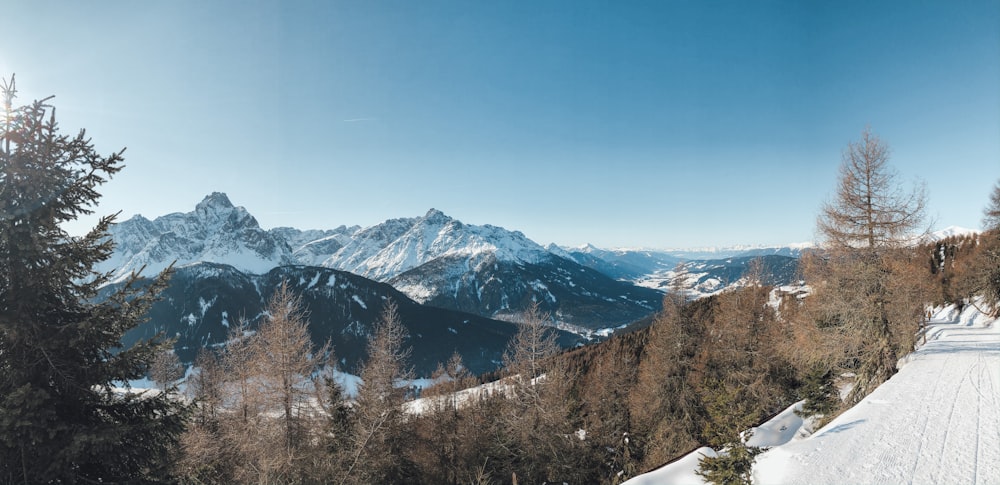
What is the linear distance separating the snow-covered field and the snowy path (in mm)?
15

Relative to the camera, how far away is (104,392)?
8367 millimetres

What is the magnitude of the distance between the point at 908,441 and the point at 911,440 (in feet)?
0.30

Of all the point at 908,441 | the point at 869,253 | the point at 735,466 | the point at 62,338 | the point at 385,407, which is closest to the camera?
the point at 62,338

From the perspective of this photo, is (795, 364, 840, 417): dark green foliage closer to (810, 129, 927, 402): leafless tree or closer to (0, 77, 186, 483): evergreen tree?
(810, 129, 927, 402): leafless tree

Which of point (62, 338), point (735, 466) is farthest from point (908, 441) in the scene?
point (62, 338)

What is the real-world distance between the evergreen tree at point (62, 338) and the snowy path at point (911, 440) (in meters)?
14.2

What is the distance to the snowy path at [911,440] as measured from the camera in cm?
759

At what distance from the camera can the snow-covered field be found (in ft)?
25.0

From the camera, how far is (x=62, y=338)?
771cm

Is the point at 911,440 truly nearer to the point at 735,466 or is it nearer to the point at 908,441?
the point at 908,441

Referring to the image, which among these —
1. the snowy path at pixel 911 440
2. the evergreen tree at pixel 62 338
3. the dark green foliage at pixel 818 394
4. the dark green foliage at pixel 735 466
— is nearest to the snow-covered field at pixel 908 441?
the snowy path at pixel 911 440

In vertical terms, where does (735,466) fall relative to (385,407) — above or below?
above

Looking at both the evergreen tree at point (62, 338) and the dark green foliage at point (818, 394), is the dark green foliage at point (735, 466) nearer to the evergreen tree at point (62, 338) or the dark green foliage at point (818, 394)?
the evergreen tree at point (62, 338)

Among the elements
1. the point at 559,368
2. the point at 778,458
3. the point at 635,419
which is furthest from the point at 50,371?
the point at 635,419
